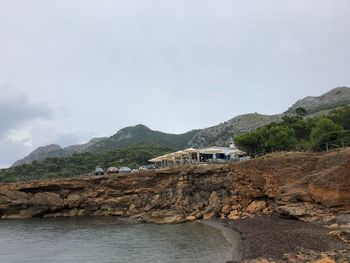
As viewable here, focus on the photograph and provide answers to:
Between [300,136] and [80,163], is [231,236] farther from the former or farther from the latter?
[80,163]

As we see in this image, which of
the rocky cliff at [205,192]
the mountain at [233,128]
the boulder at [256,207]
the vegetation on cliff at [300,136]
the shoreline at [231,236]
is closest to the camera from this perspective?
the shoreline at [231,236]

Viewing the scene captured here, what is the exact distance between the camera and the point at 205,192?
208 ft

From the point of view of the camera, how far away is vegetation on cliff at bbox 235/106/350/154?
58906 millimetres

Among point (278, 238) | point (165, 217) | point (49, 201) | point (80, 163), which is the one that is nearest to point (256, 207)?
point (165, 217)

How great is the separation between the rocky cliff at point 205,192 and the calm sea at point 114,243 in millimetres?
7221

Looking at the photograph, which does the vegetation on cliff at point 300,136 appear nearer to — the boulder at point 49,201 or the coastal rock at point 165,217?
the coastal rock at point 165,217

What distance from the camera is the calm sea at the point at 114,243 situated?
3645 centimetres

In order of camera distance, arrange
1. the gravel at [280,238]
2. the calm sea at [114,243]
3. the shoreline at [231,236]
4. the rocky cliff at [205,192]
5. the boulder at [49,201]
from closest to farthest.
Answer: the gravel at [280,238] → the shoreline at [231,236] → the calm sea at [114,243] → the rocky cliff at [205,192] → the boulder at [49,201]

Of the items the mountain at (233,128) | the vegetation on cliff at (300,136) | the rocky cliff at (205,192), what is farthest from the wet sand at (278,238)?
the mountain at (233,128)

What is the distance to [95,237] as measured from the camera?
48.8m

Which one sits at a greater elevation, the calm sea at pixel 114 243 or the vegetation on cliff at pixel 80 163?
the vegetation on cliff at pixel 80 163

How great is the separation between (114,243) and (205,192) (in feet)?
73.7

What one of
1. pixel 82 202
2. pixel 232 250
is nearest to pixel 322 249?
pixel 232 250

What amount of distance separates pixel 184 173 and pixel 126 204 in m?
13.3
